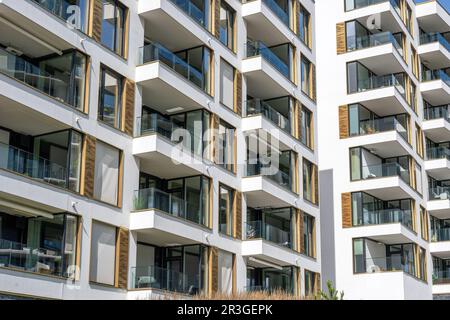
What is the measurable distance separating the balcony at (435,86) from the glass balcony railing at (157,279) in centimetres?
3077

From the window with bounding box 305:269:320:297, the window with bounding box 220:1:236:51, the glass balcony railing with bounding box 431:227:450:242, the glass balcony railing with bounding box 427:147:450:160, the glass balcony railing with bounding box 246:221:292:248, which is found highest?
the window with bounding box 220:1:236:51

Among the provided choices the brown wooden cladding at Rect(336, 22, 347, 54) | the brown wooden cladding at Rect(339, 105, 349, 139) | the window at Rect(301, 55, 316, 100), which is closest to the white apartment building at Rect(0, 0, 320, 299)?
the window at Rect(301, 55, 316, 100)

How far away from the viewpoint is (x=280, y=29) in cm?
3716

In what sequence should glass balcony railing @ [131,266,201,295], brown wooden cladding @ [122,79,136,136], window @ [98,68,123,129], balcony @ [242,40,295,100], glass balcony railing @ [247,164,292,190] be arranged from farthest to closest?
balcony @ [242,40,295,100], glass balcony railing @ [247,164,292,190], brown wooden cladding @ [122,79,136,136], window @ [98,68,123,129], glass balcony railing @ [131,266,201,295]

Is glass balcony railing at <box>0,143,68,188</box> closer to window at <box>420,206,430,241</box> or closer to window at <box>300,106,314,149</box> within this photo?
window at <box>300,106,314,149</box>

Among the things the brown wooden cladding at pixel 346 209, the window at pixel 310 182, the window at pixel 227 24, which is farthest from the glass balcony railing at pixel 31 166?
the brown wooden cladding at pixel 346 209

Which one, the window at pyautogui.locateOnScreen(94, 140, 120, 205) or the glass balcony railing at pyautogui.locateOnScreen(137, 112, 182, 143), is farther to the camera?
the glass balcony railing at pyautogui.locateOnScreen(137, 112, 182, 143)

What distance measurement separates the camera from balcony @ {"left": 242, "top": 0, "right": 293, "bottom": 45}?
35344mm

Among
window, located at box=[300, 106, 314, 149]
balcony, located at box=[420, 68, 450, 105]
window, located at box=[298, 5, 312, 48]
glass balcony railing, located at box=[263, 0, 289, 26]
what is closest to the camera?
glass balcony railing, located at box=[263, 0, 289, 26]

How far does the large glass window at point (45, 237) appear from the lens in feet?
72.3

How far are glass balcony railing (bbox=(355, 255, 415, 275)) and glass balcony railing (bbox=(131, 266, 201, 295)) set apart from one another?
58.8ft

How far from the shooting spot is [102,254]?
80.0ft

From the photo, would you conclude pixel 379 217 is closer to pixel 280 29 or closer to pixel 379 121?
pixel 379 121

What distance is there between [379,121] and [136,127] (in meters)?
22.0
